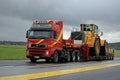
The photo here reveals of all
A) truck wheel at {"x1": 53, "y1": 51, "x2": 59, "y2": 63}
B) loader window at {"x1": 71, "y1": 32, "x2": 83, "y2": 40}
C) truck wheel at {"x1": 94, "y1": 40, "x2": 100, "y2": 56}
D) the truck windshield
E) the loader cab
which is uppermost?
the loader cab

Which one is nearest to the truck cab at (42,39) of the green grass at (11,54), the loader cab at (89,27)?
the green grass at (11,54)

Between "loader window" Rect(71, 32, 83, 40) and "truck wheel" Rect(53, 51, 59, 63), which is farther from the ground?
"loader window" Rect(71, 32, 83, 40)

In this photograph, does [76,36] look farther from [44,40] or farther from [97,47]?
[44,40]

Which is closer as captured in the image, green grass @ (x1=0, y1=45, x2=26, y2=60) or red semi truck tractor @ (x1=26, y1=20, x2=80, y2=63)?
red semi truck tractor @ (x1=26, y1=20, x2=80, y2=63)

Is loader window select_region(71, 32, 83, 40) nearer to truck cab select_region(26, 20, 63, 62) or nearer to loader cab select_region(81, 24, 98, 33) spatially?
loader cab select_region(81, 24, 98, 33)

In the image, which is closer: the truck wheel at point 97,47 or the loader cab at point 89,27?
the loader cab at point 89,27

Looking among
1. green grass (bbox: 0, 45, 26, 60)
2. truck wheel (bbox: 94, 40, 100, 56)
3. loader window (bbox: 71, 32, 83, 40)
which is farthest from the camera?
truck wheel (bbox: 94, 40, 100, 56)

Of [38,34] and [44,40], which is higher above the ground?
[38,34]

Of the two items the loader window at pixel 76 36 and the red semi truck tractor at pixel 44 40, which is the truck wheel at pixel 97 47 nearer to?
the loader window at pixel 76 36

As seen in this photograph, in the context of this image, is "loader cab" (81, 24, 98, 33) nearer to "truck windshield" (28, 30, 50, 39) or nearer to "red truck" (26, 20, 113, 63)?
"red truck" (26, 20, 113, 63)

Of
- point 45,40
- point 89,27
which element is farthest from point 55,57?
point 89,27

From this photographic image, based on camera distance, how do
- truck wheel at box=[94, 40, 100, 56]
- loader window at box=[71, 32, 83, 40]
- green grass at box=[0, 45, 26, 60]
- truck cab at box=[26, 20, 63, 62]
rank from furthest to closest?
truck wheel at box=[94, 40, 100, 56], green grass at box=[0, 45, 26, 60], loader window at box=[71, 32, 83, 40], truck cab at box=[26, 20, 63, 62]

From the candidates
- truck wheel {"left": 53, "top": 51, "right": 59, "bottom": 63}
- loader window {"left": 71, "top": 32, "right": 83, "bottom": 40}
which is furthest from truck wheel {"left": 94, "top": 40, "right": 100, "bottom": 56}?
truck wheel {"left": 53, "top": 51, "right": 59, "bottom": 63}

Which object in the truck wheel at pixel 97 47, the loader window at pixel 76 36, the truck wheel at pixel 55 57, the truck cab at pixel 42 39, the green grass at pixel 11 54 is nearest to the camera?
the truck cab at pixel 42 39
